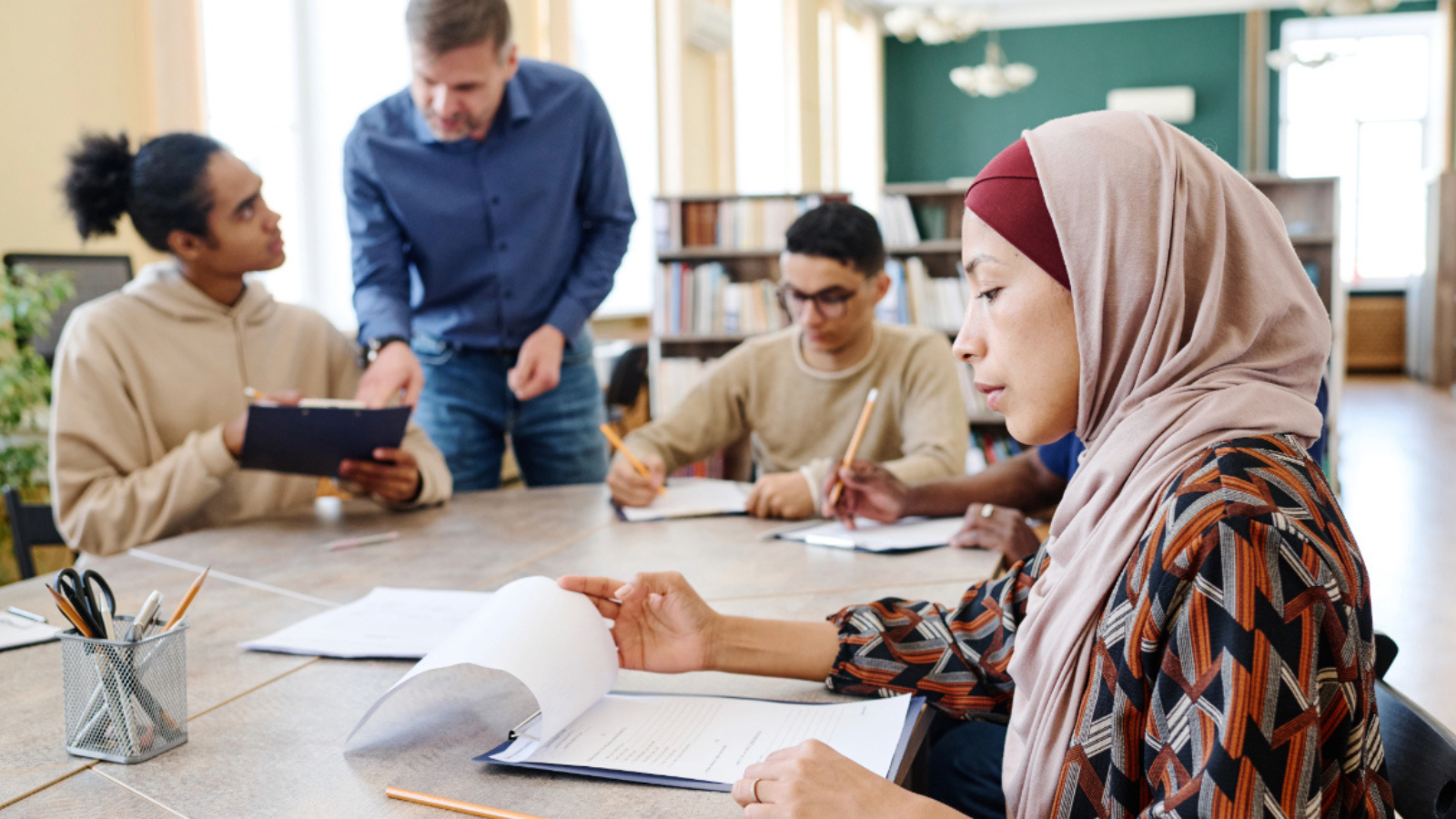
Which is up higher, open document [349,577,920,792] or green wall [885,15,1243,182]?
green wall [885,15,1243,182]

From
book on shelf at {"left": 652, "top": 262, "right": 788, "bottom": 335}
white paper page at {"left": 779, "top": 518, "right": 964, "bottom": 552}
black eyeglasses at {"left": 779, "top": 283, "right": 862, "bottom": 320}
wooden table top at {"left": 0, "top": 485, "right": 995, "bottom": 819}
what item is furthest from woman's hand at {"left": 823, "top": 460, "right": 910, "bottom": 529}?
book on shelf at {"left": 652, "top": 262, "right": 788, "bottom": 335}

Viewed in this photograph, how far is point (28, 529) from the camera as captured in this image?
1955 mm

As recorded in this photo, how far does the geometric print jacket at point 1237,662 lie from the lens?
68 centimetres

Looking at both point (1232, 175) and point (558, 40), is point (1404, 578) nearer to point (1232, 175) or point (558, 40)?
point (1232, 175)

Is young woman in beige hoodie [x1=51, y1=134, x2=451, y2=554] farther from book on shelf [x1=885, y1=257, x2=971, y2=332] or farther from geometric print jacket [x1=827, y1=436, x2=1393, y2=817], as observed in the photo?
book on shelf [x1=885, y1=257, x2=971, y2=332]

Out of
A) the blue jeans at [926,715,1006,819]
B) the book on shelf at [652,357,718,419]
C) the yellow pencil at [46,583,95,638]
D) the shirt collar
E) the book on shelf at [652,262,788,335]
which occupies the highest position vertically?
the shirt collar

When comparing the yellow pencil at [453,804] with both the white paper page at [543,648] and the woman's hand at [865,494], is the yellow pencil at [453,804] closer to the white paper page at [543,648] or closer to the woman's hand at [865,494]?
the white paper page at [543,648]

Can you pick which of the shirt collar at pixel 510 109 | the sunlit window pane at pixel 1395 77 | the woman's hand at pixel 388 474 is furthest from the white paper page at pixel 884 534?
the sunlit window pane at pixel 1395 77

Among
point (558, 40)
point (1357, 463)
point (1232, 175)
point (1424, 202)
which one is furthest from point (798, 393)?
point (1424, 202)

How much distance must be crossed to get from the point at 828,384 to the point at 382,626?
4.59ft

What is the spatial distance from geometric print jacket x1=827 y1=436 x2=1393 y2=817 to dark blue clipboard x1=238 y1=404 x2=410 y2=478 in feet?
4.44

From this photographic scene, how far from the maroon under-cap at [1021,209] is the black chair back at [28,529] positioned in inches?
70.6

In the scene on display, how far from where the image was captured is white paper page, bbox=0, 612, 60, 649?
4.10 ft

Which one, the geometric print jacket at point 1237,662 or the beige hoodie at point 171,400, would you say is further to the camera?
the beige hoodie at point 171,400
